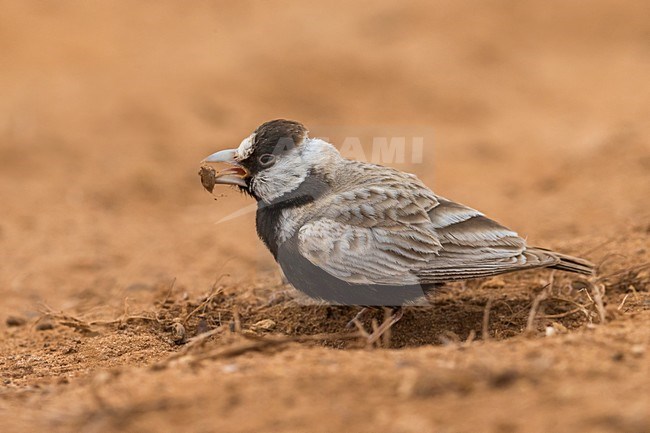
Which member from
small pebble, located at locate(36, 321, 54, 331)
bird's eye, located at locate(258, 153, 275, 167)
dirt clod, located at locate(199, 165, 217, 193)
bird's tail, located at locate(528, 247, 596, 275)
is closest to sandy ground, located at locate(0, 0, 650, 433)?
small pebble, located at locate(36, 321, 54, 331)

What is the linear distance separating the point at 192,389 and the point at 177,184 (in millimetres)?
7640

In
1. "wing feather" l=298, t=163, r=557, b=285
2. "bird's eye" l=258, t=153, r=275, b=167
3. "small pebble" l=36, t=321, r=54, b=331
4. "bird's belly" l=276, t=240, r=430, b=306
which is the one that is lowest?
"small pebble" l=36, t=321, r=54, b=331

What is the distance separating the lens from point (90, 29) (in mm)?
15109

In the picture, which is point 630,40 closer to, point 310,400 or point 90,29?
point 90,29

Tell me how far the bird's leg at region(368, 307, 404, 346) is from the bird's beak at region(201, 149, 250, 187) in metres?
1.22

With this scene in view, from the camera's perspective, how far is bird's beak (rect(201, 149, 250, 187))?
216 inches

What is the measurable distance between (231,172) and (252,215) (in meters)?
4.47

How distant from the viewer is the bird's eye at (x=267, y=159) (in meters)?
5.44

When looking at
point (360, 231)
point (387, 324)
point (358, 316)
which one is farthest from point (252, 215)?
point (387, 324)

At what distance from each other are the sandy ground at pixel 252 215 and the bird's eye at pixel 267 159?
2.60ft

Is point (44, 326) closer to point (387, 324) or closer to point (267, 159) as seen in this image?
point (267, 159)

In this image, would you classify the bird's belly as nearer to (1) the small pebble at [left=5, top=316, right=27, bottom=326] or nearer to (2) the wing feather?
(2) the wing feather

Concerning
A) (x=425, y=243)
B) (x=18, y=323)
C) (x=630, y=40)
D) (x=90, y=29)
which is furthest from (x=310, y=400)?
(x=630, y=40)

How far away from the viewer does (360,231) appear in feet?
16.5
